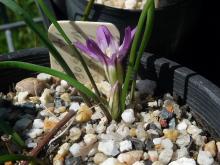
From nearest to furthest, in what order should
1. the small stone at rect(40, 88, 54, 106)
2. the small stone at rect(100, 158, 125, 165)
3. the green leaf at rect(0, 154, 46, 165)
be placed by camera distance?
1. the green leaf at rect(0, 154, 46, 165)
2. the small stone at rect(100, 158, 125, 165)
3. the small stone at rect(40, 88, 54, 106)

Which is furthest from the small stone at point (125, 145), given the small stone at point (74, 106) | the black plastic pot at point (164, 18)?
the black plastic pot at point (164, 18)

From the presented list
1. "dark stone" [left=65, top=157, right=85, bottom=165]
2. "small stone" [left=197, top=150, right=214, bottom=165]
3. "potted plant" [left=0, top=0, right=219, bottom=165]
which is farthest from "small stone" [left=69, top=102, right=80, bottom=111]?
"small stone" [left=197, top=150, right=214, bottom=165]

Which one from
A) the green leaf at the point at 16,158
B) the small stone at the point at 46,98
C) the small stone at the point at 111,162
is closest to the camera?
the green leaf at the point at 16,158

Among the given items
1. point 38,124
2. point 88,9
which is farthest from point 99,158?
point 88,9

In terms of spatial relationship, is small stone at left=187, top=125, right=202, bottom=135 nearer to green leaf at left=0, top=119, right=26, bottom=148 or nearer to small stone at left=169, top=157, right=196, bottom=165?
small stone at left=169, top=157, right=196, bottom=165

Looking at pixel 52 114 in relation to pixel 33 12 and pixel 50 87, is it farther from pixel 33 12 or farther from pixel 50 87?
pixel 33 12

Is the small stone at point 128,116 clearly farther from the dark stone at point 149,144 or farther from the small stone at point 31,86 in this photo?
the small stone at point 31,86

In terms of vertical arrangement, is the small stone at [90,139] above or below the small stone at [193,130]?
above
